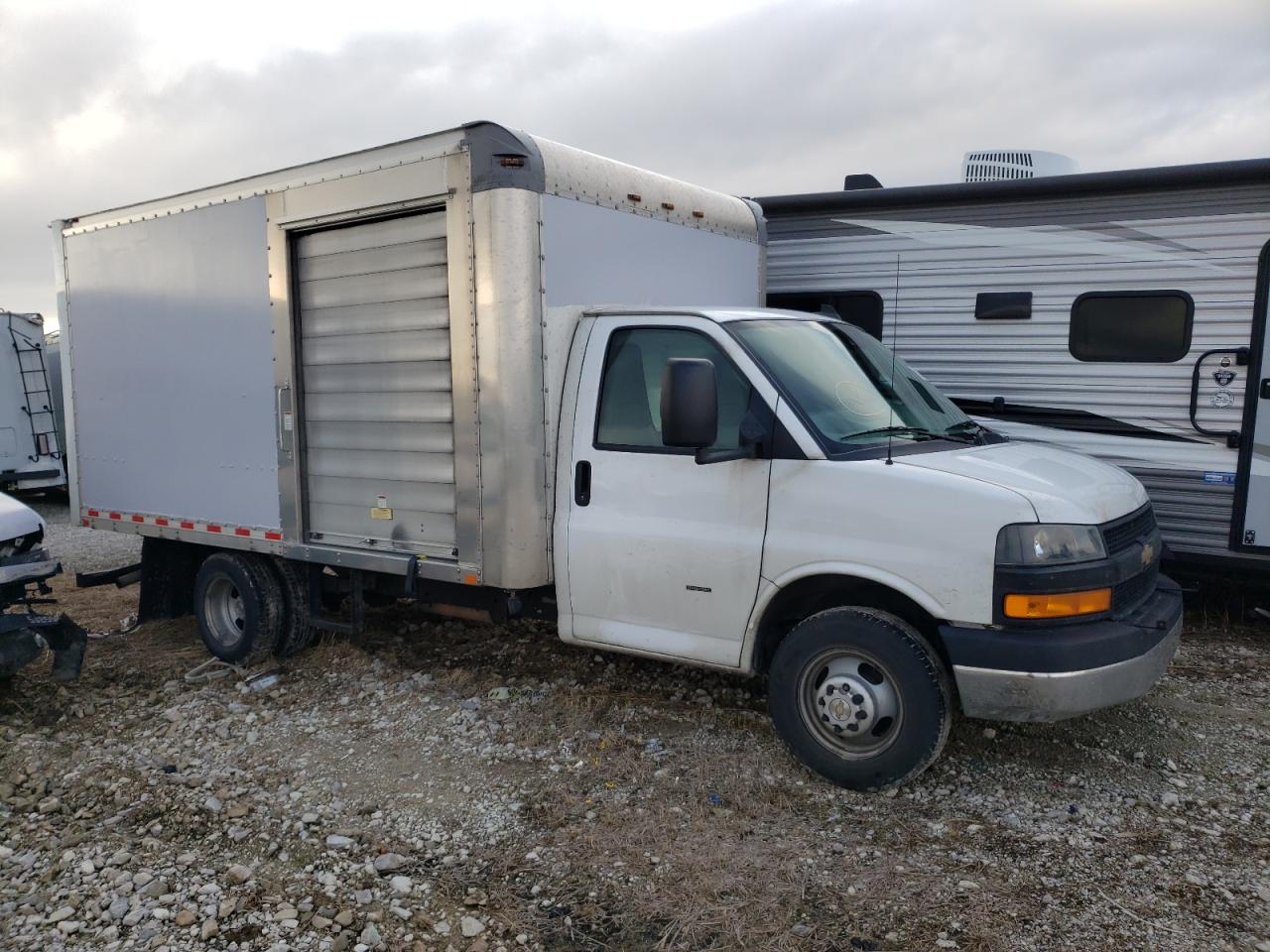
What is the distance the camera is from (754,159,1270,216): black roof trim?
6.32 metres

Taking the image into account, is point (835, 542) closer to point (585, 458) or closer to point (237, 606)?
point (585, 458)

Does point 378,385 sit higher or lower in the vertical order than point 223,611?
higher

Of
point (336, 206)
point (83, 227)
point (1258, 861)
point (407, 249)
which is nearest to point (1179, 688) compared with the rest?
point (1258, 861)

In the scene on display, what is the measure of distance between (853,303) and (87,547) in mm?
8796

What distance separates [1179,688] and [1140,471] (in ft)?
5.20

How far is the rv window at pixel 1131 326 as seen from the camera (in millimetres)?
6598

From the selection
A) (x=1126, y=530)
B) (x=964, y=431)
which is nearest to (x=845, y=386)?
(x=964, y=431)

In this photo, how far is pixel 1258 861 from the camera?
3834 mm

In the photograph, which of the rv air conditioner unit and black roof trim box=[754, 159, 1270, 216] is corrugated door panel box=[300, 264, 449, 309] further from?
the rv air conditioner unit

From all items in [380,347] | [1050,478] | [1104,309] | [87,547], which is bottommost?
[87,547]

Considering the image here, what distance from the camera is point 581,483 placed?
511 cm

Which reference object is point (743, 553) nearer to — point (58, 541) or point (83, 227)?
point (83, 227)

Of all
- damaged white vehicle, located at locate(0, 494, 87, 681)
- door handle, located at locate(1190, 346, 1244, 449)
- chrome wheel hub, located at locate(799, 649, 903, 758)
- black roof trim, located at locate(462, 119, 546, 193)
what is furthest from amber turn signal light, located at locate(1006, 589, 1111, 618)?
damaged white vehicle, located at locate(0, 494, 87, 681)

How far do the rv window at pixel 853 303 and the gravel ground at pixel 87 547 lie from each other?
6.44 metres
